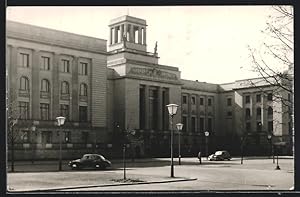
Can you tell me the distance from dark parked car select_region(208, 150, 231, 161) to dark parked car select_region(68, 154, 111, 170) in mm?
4625

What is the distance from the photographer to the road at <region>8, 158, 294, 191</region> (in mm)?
15242

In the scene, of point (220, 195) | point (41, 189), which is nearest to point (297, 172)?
point (220, 195)

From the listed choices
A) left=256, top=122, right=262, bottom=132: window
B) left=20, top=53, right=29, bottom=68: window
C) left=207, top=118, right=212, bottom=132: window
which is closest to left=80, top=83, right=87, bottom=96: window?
left=20, top=53, right=29, bottom=68: window

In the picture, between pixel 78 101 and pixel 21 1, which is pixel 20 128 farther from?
pixel 21 1

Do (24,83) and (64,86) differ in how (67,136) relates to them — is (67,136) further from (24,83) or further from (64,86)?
(24,83)

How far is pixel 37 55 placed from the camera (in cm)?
2131

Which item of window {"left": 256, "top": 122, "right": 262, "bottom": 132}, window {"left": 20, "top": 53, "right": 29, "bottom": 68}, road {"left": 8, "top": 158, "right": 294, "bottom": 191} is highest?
window {"left": 20, "top": 53, "right": 29, "bottom": 68}

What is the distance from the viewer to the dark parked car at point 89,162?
59.1 ft

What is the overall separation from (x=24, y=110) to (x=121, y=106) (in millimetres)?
5374

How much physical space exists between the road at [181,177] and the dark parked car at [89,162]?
26 centimetres

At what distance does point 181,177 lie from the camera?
1773 centimetres

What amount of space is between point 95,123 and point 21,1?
40.5 ft

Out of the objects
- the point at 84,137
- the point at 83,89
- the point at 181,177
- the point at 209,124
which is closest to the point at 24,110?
the point at 84,137

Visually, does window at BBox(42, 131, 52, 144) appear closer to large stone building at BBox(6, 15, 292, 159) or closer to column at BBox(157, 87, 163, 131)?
large stone building at BBox(6, 15, 292, 159)
